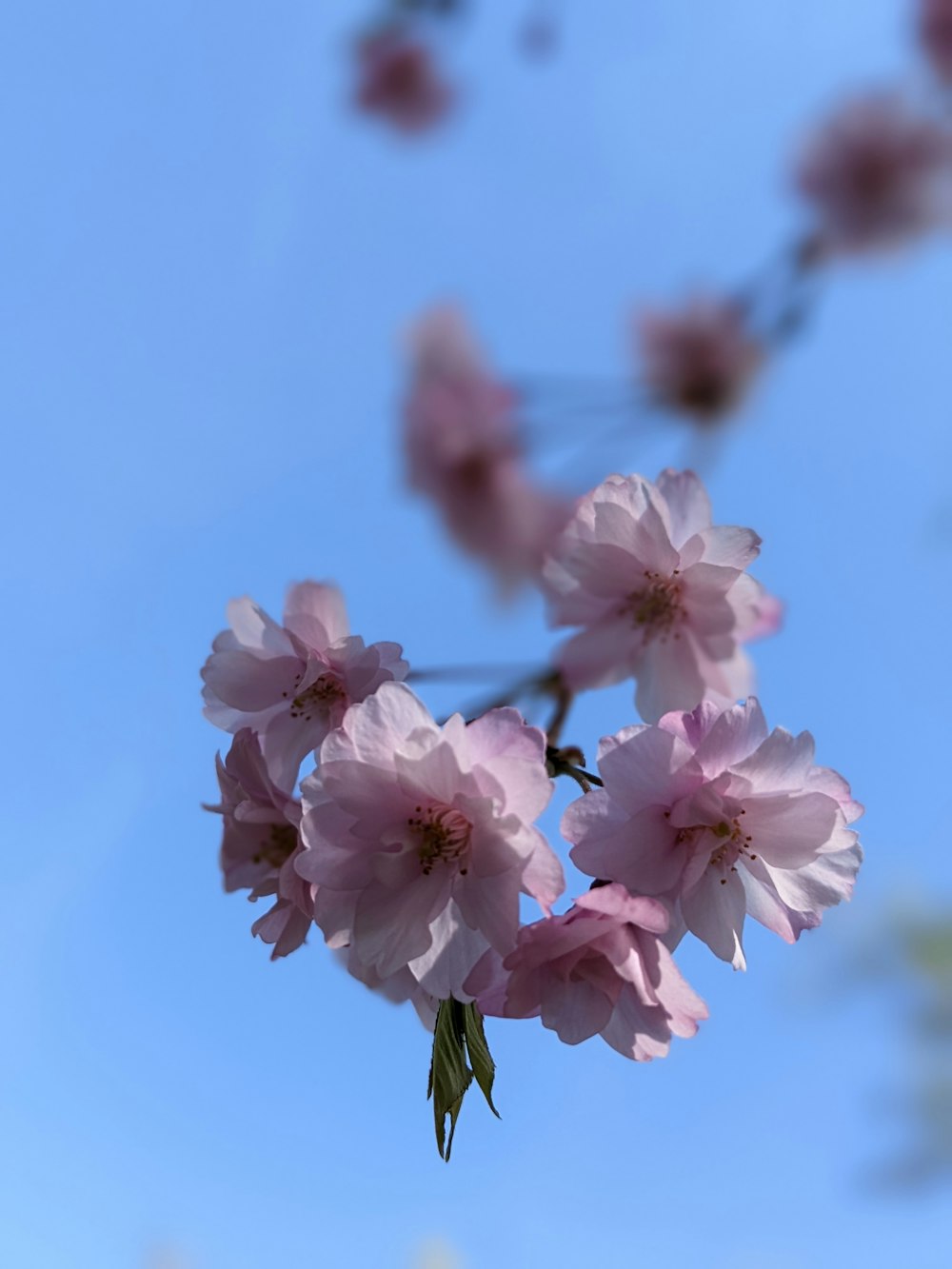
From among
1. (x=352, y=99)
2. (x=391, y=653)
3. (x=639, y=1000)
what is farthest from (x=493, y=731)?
(x=352, y=99)

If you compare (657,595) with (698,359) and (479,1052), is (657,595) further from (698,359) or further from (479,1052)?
(698,359)

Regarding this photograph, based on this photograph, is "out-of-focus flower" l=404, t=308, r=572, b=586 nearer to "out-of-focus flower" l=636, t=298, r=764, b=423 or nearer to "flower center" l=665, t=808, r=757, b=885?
"out-of-focus flower" l=636, t=298, r=764, b=423

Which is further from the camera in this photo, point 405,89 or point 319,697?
point 405,89

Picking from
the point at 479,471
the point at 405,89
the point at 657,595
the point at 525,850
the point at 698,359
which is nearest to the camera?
the point at 525,850

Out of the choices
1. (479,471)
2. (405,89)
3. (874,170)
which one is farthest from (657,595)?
(405,89)

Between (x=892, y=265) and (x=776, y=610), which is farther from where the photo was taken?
(x=892, y=265)

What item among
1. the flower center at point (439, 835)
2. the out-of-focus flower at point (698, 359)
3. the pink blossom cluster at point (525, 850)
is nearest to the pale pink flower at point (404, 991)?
the pink blossom cluster at point (525, 850)

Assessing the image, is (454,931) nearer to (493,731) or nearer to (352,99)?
(493,731)
